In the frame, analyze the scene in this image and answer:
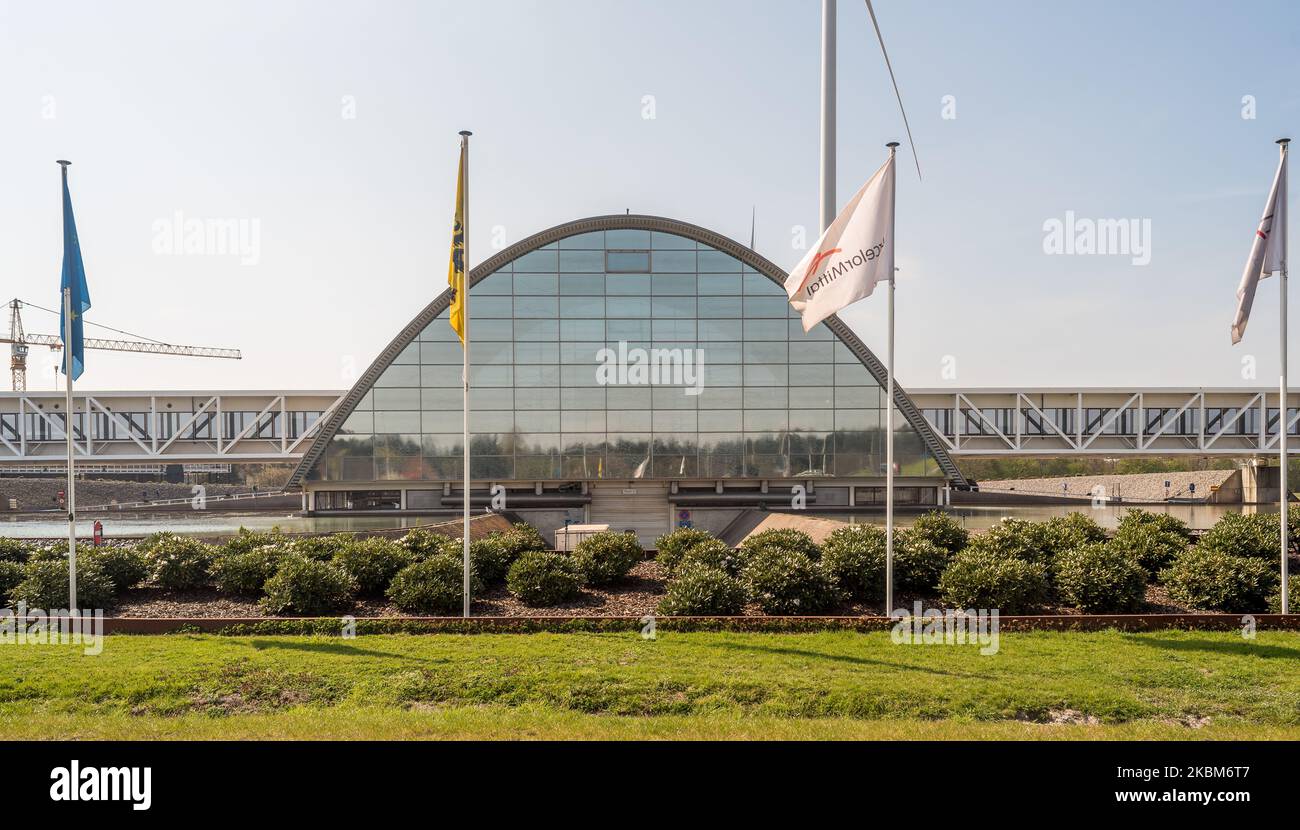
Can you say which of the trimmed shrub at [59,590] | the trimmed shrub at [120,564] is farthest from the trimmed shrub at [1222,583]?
the trimmed shrub at [120,564]

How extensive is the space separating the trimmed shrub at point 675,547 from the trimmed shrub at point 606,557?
659 mm

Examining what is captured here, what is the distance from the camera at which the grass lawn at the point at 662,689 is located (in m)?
7.90

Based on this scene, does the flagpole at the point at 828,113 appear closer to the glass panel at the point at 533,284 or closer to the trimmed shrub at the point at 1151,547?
the trimmed shrub at the point at 1151,547

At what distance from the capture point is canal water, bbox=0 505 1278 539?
26.0m

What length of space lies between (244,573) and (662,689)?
34.7ft

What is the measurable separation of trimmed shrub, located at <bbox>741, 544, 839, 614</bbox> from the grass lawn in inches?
66.8

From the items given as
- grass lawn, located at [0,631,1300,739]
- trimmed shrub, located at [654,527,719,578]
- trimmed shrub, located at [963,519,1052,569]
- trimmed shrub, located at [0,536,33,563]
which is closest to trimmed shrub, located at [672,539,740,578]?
trimmed shrub, located at [654,527,719,578]

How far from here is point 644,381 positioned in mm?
33906

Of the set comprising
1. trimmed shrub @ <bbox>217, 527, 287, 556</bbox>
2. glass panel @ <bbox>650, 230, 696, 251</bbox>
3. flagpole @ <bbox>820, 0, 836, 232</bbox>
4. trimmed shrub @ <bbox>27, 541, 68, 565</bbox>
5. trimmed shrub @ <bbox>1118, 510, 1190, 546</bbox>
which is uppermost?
glass panel @ <bbox>650, 230, 696, 251</bbox>

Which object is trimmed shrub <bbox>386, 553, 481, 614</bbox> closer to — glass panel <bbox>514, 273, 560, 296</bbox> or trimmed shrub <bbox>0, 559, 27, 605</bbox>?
trimmed shrub <bbox>0, 559, 27, 605</bbox>

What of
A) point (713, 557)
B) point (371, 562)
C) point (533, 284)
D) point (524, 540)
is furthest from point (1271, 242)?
point (533, 284)

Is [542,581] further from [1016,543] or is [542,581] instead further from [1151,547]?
[1151,547]
